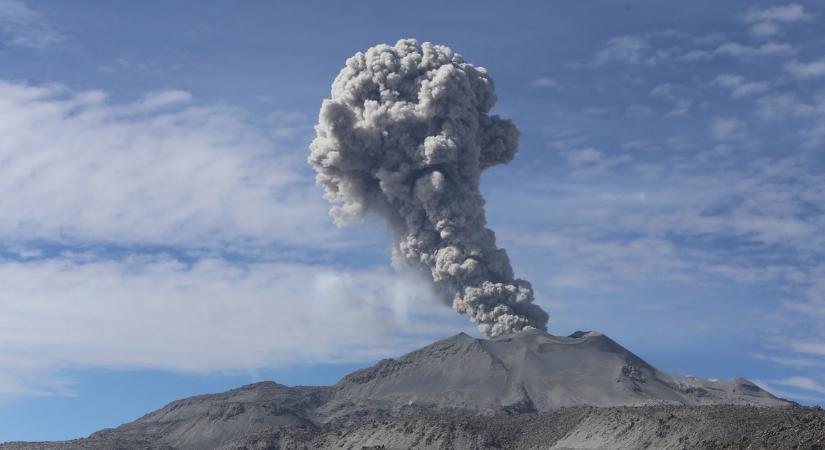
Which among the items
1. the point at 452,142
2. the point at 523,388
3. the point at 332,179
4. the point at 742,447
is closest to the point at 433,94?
the point at 452,142

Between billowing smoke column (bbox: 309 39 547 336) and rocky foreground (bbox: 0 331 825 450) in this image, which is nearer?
rocky foreground (bbox: 0 331 825 450)

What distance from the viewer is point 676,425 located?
8212 cm

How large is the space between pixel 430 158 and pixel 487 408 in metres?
30.1

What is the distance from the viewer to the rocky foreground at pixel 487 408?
279 ft

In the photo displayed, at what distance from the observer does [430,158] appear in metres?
122

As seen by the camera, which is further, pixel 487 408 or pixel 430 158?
pixel 430 158

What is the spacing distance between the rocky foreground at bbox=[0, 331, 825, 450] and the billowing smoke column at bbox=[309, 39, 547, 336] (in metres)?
6.01

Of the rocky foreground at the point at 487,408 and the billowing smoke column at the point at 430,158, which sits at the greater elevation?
the billowing smoke column at the point at 430,158

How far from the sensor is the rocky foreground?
3349 inches

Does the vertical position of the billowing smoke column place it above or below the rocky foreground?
above

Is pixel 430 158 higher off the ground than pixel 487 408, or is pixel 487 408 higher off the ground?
pixel 430 158

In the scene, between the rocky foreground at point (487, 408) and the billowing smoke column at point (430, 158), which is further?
the billowing smoke column at point (430, 158)

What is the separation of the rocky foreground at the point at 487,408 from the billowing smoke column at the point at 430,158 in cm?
601

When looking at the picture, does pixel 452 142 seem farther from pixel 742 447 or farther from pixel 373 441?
pixel 742 447
